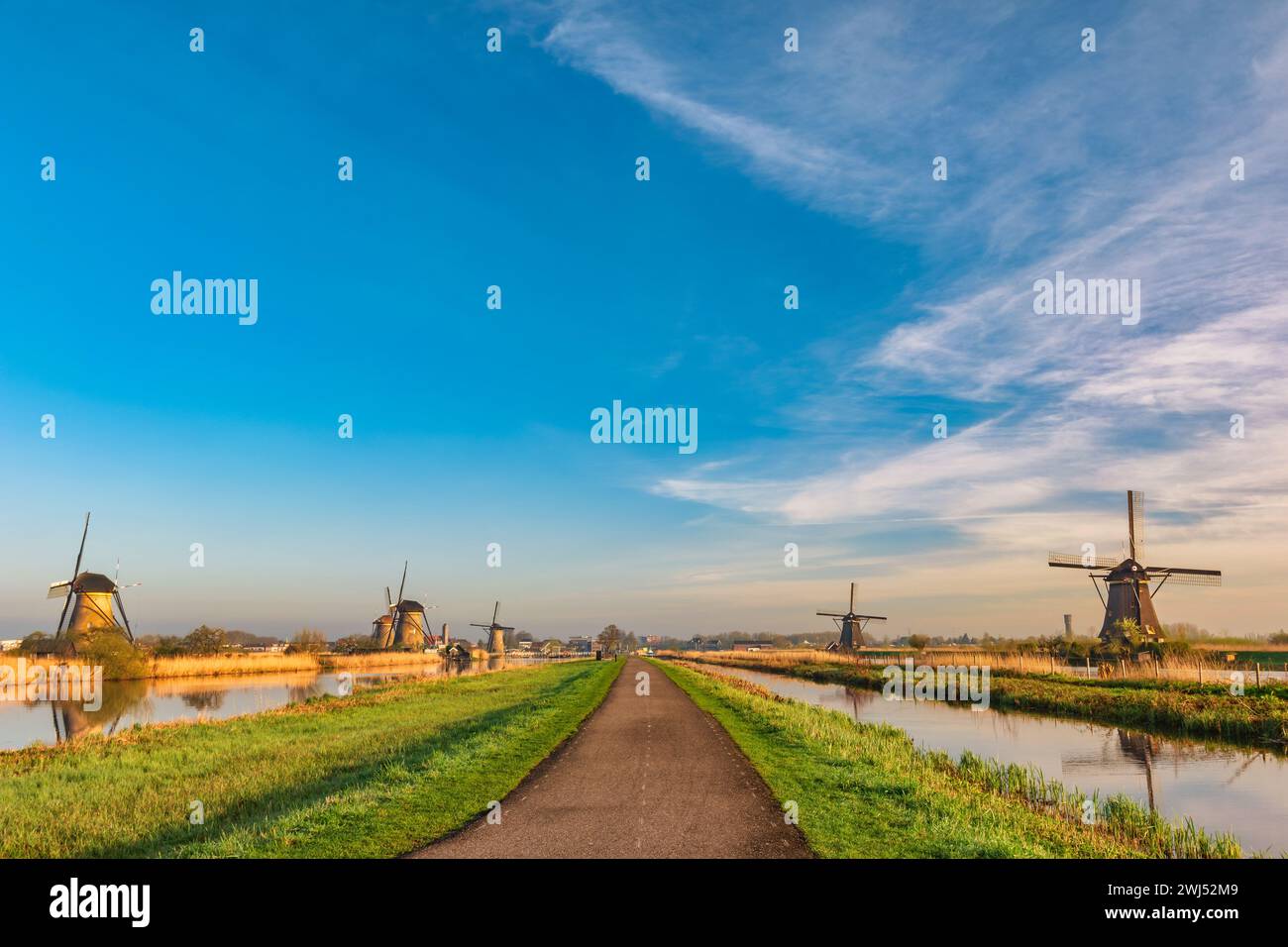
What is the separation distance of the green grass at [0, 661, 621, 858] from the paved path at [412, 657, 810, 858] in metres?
0.77

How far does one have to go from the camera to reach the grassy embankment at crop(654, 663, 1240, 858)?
10352mm

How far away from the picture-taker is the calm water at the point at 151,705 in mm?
31797

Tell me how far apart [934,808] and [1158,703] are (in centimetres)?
2272

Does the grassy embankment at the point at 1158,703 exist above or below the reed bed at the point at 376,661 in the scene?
above

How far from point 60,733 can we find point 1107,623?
68735 millimetres

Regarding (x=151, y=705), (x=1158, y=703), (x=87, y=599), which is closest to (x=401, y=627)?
(x=87, y=599)

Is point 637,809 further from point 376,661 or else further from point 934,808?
point 376,661

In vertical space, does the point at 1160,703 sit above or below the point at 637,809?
below

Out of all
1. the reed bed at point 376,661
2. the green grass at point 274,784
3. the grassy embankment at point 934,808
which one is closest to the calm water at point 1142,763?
the grassy embankment at point 934,808

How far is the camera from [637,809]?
11477 mm

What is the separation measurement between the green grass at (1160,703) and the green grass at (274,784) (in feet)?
67.6

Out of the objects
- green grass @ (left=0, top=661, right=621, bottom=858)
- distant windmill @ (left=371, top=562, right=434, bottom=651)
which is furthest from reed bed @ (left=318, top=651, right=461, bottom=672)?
green grass @ (left=0, top=661, right=621, bottom=858)

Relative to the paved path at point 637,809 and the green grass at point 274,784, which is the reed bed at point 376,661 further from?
the paved path at point 637,809
